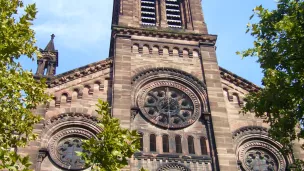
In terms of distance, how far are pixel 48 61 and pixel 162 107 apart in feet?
21.3

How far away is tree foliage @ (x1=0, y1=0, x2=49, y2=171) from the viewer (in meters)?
11.4

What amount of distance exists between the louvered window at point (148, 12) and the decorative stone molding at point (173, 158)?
9807 mm

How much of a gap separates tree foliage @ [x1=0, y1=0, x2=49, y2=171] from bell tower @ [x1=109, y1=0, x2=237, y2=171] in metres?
5.91

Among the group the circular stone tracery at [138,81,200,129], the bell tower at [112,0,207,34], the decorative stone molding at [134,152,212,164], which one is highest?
the bell tower at [112,0,207,34]

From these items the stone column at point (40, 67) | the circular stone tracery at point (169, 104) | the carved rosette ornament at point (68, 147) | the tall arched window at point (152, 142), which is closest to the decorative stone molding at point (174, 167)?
the tall arched window at point (152, 142)

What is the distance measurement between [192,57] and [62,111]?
300 inches

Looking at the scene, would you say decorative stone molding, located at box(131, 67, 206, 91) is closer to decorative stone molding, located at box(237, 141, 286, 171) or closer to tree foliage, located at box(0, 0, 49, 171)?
decorative stone molding, located at box(237, 141, 286, 171)

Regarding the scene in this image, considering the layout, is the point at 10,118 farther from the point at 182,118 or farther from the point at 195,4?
the point at 195,4

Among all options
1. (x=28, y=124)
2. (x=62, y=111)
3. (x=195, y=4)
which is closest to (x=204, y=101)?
(x=62, y=111)

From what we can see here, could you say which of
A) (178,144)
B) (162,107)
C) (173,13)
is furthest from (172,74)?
(173,13)

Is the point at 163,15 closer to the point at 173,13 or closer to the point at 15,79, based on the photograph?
the point at 173,13

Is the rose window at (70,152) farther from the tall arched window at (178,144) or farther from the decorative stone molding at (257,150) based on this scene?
the decorative stone molding at (257,150)

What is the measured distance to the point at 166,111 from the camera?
19.4 meters

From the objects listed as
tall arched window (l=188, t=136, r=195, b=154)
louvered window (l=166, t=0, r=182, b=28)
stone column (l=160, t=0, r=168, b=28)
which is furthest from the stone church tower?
louvered window (l=166, t=0, r=182, b=28)
